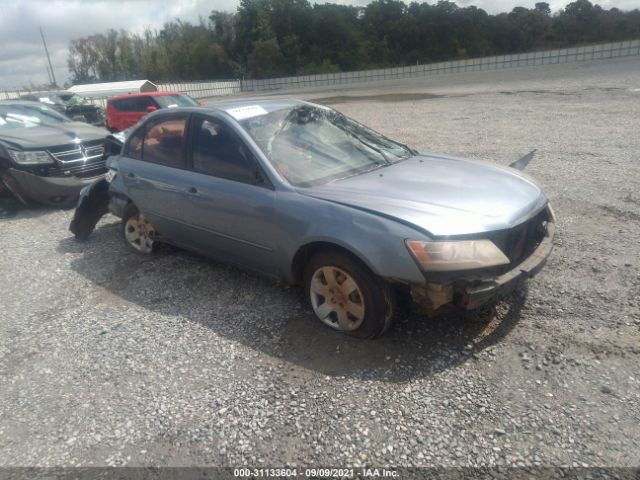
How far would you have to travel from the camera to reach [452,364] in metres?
2.88

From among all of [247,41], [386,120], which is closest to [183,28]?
[247,41]

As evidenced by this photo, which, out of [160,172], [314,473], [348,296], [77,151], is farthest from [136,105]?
[314,473]

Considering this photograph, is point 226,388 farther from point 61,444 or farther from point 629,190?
point 629,190

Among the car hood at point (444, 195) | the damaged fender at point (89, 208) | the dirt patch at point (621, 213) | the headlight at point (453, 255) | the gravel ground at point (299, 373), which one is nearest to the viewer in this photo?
the gravel ground at point (299, 373)

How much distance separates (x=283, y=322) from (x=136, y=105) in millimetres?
12652

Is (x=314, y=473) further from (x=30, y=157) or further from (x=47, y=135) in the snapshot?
(x=47, y=135)

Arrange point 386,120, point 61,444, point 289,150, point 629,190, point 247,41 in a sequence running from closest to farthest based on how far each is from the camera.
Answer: point 61,444, point 289,150, point 629,190, point 386,120, point 247,41

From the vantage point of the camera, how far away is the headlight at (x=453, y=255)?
269 cm

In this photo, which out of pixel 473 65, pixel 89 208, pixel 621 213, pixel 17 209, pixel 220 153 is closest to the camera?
pixel 220 153

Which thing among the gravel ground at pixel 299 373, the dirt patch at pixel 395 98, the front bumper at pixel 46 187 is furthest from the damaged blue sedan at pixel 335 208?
the dirt patch at pixel 395 98

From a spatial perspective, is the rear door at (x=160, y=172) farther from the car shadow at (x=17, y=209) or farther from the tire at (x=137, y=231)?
the car shadow at (x=17, y=209)

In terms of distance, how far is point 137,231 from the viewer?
5051mm

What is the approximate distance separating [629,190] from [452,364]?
4.37 meters

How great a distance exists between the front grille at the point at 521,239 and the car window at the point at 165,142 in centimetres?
283
